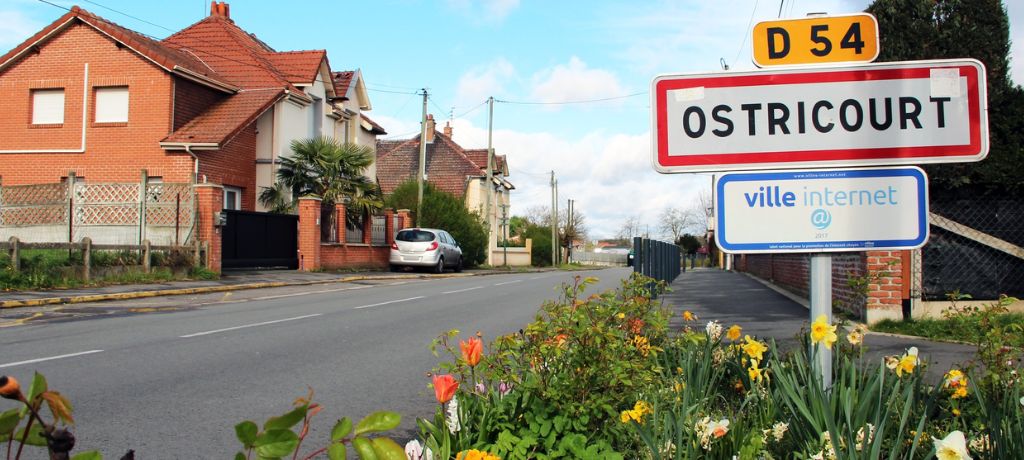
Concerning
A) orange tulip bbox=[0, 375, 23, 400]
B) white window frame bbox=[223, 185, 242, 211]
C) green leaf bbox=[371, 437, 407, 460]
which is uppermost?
white window frame bbox=[223, 185, 242, 211]

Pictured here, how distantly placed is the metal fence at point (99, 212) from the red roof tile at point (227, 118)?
169 inches

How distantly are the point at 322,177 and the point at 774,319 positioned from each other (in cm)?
1902

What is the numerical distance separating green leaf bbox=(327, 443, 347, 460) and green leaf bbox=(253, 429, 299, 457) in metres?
0.07

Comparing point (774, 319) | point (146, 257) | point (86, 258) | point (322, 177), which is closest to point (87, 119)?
point (322, 177)

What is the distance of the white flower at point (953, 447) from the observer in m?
2.36

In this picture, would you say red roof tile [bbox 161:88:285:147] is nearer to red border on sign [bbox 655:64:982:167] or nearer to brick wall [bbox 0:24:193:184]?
brick wall [bbox 0:24:193:184]

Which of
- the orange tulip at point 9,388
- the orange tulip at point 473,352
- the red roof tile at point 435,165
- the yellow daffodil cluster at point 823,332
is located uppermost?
the red roof tile at point 435,165

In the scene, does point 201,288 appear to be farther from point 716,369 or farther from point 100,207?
point 716,369

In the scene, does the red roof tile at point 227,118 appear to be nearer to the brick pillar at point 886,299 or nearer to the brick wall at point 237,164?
the brick wall at point 237,164

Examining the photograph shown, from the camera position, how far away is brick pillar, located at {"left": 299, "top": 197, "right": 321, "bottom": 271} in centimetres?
2447

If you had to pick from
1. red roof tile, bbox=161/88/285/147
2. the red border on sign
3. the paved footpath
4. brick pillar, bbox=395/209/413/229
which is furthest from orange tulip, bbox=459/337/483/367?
brick pillar, bbox=395/209/413/229

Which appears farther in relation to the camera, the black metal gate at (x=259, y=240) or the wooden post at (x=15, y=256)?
the black metal gate at (x=259, y=240)

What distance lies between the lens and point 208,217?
64.1 ft

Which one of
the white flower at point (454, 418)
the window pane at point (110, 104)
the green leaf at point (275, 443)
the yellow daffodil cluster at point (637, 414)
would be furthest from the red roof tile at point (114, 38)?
the green leaf at point (275, 443)
